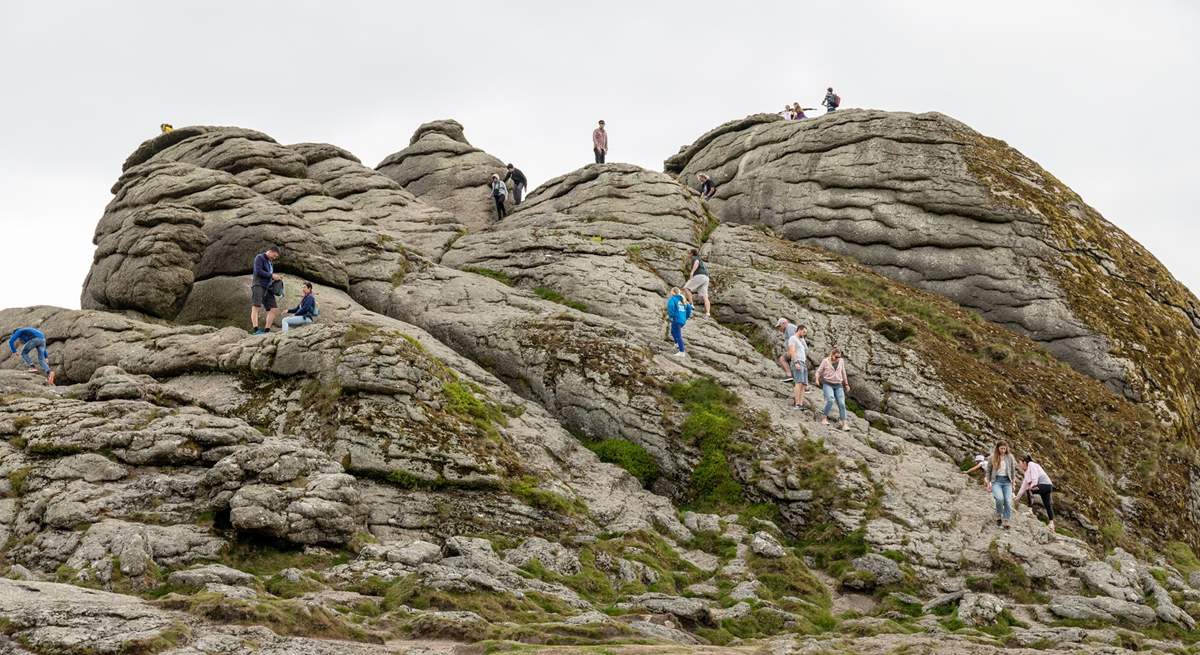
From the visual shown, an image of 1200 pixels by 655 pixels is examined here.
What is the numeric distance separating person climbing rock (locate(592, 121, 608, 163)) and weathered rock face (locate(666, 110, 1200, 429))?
442 inches

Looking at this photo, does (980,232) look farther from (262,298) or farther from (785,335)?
(262,298)

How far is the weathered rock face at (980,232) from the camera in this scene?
4453 cm

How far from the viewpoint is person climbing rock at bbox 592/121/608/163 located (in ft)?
221

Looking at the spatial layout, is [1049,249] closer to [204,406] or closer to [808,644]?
[808,644]

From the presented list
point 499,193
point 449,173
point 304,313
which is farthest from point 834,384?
point 449,173

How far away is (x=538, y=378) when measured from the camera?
36.0 metres

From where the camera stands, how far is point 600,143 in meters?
67.6

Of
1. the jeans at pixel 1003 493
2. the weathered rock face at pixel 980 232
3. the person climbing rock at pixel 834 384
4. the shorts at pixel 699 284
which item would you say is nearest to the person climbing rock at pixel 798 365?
the person climbing rock at pixel 834 384

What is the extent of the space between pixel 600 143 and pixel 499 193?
11079 millimetres

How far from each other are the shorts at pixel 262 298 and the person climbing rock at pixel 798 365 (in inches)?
827

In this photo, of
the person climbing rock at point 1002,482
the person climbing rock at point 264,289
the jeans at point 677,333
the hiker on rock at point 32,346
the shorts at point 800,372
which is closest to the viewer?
the person climbing rock at point 1002,482

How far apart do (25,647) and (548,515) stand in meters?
14.5

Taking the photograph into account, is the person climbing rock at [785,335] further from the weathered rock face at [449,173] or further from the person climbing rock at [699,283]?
the weathered rock face at [449,173]

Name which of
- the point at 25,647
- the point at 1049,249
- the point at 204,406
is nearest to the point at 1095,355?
the point at 1049,249
